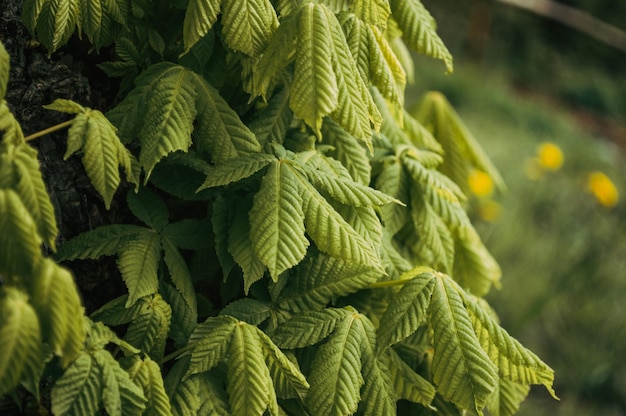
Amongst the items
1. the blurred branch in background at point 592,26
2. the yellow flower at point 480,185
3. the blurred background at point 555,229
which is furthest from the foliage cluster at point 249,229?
the blurred branch in background at point 592,26

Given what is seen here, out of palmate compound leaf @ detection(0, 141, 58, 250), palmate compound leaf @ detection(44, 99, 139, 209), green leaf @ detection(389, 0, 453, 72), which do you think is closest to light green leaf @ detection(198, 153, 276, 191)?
palmate compound leaf @ detection(44, 99, 139, 209)

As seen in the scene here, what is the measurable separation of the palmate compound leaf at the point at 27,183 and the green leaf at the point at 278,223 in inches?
10.7

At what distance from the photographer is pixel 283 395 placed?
99cm

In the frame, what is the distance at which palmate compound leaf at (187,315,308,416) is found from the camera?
884mm

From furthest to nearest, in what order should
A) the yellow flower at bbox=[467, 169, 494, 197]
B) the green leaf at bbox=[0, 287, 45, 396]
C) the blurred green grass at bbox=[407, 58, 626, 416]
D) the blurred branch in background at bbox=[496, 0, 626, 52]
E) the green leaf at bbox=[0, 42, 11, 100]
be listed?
1. the blurred branch in background at bbox=[496, 0, 626, 52]
2. the yellow flower at bbox=[467, 169, 494, 197]
3. the blurred green grass at bbox=[407, 58, 626, 416]
4. the green leaf at bbox=[0, 42, 11, 100]
5. the green leaf at bbox=[0, 287, 45, 396]

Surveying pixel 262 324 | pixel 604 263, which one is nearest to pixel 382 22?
pixel 262 324

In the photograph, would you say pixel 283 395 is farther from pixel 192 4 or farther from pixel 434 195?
pixel 192 4

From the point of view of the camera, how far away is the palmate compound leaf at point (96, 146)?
868 mm

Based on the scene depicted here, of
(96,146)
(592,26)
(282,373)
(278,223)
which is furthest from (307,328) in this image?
(592,26)

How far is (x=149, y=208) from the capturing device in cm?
106

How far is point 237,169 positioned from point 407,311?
0.34 m

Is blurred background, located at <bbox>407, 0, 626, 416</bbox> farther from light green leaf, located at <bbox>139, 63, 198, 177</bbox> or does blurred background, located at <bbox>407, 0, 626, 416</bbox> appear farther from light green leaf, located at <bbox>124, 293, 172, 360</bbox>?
light green leaf, located at <bbox>139, 63, 198, 177</bbox>

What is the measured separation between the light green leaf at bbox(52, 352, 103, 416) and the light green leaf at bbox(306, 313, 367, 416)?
311 mm

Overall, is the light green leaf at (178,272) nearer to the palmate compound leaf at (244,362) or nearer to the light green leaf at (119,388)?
the palmate compound leaf at (244,362)
